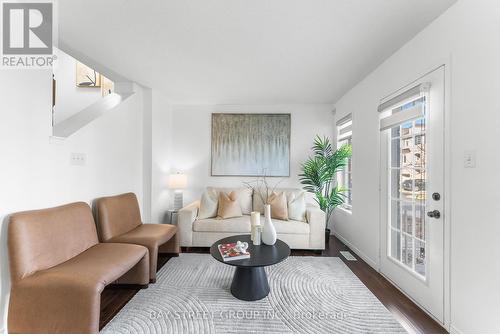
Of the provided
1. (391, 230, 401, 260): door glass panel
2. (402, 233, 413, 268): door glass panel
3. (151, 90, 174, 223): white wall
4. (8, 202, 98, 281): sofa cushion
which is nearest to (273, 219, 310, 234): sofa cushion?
(391, 230, 401, 260): door glass panel

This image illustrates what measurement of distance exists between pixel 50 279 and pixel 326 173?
3545 millimetres

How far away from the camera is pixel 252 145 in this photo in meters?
4.14

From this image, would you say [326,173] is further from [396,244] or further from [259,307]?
[259,307]

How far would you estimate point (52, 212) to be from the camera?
6.21 feet

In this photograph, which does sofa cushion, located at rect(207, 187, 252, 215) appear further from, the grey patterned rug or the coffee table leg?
the coffee table leg

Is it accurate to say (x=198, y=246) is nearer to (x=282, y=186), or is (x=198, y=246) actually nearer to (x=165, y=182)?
(x=165, y=182)

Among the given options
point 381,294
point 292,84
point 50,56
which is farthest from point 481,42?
point 50,56

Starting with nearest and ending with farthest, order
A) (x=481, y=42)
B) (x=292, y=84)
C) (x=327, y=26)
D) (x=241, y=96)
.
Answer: (x=481, y=42), (x=327, y=26), (x=292, y=84), (x=241, y=96)

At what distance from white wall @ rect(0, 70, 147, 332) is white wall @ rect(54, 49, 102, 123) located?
4.74 feet

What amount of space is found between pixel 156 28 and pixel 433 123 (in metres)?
2.46

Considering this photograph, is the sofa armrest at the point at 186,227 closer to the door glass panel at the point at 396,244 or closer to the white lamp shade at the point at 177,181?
the white lamp shade at the point at 177,181

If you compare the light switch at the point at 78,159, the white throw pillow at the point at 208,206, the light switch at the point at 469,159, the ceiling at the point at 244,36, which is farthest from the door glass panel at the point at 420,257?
the light switch at the point at 78,159

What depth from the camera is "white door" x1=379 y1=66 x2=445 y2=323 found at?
1.79 m

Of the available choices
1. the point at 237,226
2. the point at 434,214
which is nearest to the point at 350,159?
the point at 434,214
